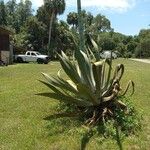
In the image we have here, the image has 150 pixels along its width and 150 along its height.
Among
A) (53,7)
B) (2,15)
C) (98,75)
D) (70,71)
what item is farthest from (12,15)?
(98,75)

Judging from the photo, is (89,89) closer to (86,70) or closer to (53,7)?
(86,70)

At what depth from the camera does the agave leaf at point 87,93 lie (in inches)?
393

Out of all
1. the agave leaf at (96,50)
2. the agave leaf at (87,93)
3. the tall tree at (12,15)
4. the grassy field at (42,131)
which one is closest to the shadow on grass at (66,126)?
the grassy field at (42,131)

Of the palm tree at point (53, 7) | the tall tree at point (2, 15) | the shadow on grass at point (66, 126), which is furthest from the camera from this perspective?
the tall tree at point (2, 15)

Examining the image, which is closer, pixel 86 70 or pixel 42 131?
pixel 42 131

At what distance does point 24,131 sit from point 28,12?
102076 mm

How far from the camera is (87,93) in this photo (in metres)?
10.1

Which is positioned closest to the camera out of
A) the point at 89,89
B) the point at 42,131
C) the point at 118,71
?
the point at 89,89

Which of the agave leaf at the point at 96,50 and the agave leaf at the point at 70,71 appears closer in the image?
the agave leaf at the point at 70,71

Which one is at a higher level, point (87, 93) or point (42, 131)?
point (87, 93)

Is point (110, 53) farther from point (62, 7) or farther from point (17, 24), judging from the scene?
point (17, 24)

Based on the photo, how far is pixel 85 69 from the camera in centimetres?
1057

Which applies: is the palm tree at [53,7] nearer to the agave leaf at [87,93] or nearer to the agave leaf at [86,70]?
the agave leaf at [86,70]

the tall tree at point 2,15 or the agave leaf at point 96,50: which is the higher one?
the tall tree at point 2,15
